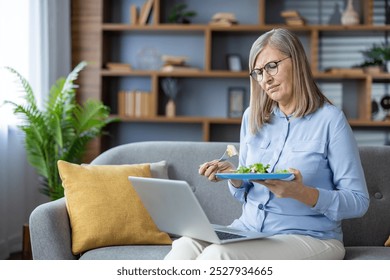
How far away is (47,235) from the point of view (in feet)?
8.47

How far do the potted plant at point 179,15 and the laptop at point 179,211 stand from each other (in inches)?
142

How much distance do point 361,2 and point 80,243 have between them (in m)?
3.84

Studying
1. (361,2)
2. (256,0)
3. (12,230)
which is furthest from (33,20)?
(361,2)

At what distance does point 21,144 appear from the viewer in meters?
4.86

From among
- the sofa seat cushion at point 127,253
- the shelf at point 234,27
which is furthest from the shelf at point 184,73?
the sofa seat cushion at point 127,253

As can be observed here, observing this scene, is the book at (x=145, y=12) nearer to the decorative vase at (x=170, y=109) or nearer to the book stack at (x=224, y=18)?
the book stack at (x=224, y=18)

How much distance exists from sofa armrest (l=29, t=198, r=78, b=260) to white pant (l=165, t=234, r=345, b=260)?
24.3 inches

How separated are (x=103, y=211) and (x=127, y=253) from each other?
0.24m

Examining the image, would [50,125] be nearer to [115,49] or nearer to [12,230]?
[12,230]

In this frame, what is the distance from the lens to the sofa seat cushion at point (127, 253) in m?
2.64

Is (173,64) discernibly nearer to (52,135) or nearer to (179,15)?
(179,15)

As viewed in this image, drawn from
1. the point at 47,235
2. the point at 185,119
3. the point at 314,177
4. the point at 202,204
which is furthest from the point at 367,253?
the point at 185,119

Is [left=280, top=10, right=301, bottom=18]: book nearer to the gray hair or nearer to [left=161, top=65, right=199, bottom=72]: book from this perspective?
[left=161, top=65, right=199, bottom=72]: book
